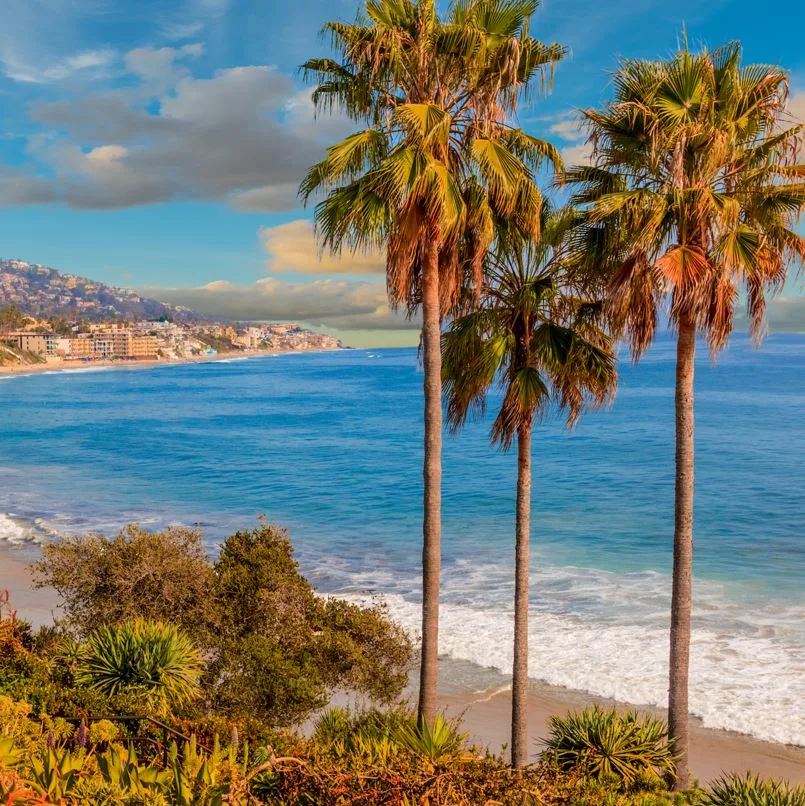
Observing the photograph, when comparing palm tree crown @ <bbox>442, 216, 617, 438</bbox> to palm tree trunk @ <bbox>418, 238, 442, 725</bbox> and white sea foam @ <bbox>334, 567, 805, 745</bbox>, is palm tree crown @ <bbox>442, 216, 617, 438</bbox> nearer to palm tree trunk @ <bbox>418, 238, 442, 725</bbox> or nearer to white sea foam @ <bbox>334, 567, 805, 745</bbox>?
palm tree trunk @ <bbox>418, 238, 442, 725</bbox>

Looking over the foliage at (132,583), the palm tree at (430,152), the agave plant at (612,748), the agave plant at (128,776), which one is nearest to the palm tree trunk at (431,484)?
the palm tree at (430,152)

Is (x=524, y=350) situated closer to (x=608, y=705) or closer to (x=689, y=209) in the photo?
(x=689, y=209)

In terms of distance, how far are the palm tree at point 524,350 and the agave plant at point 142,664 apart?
494 cm

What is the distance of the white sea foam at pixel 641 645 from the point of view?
56.3 feet

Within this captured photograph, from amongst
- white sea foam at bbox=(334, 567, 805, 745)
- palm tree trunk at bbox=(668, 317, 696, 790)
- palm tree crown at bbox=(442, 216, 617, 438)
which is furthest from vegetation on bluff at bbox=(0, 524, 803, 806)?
white sea foam at bbox=(334, 567, 805, 745)

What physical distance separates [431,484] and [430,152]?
4.37 m

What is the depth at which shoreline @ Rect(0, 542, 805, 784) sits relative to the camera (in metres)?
14.3

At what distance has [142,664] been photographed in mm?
10938

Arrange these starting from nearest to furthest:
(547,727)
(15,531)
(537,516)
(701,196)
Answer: (701,196)
(547,727)
(15,531)
(537,516)

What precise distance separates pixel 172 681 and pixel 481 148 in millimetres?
8579

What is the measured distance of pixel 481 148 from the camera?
9.66 metres

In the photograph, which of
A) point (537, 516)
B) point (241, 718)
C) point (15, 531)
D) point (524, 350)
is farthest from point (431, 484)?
point (537, 516)

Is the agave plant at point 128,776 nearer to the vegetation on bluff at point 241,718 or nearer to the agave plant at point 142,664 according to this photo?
the vegetation on bluff at point 241,718

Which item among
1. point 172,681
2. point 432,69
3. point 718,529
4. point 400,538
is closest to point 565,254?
point 432,69
